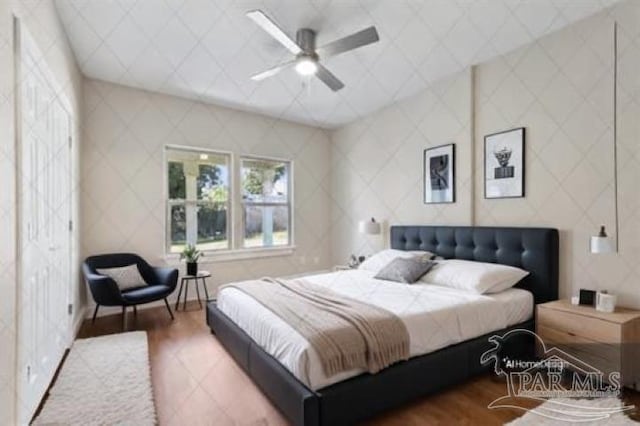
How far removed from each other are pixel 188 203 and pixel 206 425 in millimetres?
3171

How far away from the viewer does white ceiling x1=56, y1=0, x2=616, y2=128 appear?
2.55 metres

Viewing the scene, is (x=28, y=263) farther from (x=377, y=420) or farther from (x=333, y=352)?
(x=377, y=420)

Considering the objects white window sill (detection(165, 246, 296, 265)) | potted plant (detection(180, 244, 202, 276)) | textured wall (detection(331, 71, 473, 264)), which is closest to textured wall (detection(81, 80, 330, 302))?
white window sill (detection(165, 246, 296, 265))

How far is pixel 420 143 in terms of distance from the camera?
4137 mm

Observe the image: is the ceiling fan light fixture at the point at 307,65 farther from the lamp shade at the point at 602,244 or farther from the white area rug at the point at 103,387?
the white area rug at the point at 103,387

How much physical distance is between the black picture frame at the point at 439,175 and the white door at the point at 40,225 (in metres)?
3.64

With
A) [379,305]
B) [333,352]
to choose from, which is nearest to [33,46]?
[333,352]

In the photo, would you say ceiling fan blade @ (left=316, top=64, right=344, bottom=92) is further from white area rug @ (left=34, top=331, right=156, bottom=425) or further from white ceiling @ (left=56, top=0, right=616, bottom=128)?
white area rug @ (left=34, top=331, right=156, bottom=425)

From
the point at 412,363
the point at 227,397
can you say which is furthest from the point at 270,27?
the point at 227,397

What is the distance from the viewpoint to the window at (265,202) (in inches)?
199

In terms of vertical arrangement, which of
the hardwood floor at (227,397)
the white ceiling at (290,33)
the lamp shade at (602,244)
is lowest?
the hardwood floor at (227,397)

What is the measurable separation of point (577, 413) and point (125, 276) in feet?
13.5

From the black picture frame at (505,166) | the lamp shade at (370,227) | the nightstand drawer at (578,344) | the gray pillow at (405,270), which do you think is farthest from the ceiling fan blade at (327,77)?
the nightstand drawer at (578,344)

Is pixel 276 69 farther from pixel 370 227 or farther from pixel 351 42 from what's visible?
pixel 370 227
